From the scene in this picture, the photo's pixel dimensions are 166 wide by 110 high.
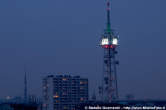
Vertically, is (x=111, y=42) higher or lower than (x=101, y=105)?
higher

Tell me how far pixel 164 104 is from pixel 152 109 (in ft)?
25.2

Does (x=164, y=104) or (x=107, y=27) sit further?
(x=107, y=27)

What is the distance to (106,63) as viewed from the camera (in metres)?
144

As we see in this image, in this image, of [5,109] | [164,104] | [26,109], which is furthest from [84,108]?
[5,109]

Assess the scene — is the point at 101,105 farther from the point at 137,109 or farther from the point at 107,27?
the point at 107,27

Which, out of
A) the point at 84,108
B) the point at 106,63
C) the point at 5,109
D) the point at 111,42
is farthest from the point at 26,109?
the point at 111,42

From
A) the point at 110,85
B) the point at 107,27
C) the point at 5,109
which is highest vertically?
the point at 107,27

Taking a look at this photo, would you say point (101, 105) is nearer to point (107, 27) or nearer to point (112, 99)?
point (112, 99)

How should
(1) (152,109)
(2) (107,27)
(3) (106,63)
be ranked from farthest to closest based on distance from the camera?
(2) (107,27)
(3) (106,63)
(1) (152,109)

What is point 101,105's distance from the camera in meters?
134

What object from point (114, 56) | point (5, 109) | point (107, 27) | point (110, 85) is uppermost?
point (107, 27)

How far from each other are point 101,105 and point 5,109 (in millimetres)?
Answer: 52404

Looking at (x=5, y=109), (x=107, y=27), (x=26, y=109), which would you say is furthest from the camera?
(x=107, y=27)

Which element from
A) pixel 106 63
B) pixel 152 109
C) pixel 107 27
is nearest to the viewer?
pixel 152 109
